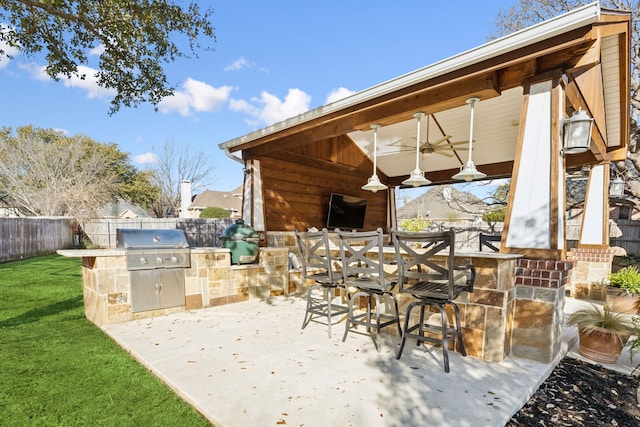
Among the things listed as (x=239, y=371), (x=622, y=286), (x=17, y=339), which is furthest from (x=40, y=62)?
(x=622, y=286)

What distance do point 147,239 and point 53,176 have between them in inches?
631

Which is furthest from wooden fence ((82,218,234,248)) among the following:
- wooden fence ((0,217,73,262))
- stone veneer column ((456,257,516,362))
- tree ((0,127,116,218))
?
stone veneer column ((456,257,516,362))

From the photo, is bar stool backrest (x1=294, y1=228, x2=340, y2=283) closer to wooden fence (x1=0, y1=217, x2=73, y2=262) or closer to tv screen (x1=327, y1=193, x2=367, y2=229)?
tv screen (x1=327, y1=193, x2=367, y2=229)

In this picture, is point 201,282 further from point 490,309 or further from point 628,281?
point 628,281

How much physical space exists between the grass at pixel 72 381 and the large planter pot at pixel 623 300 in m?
5.72

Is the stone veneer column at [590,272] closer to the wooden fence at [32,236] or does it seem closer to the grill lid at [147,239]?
the grill lid at [147,239]

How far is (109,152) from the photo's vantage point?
63.4 ft

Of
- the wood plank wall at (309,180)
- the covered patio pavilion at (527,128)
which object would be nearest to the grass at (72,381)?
the covered patio pavilion at (527,128)

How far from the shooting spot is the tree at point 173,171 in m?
15.6

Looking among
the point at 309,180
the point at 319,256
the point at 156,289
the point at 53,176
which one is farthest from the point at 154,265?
the point at 53,176

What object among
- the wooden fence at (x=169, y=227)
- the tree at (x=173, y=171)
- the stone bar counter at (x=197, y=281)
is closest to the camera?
the stone bar counter at (x=197, y=281)

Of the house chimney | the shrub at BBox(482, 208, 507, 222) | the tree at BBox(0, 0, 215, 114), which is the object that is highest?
the tree at BBox(0, 0, 215, 114)

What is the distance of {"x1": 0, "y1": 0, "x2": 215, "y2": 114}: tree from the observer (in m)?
4.15

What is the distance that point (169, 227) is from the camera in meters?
11.8
